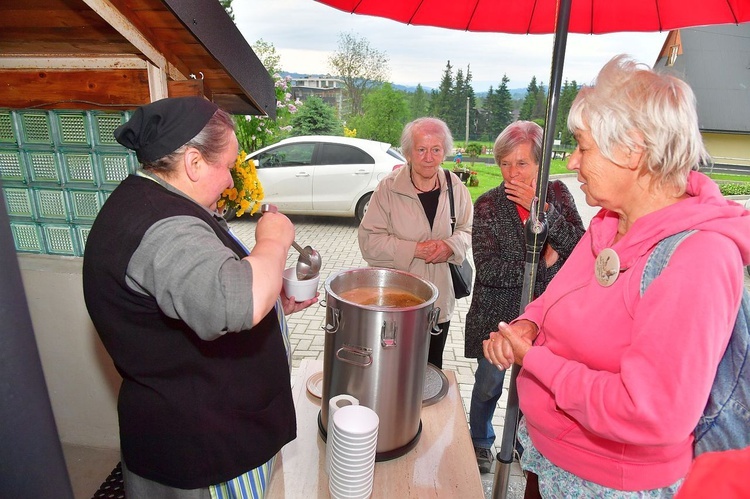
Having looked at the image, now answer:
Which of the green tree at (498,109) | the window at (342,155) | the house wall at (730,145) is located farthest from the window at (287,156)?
the house wall at (730,145)

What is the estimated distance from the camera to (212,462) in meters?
1.37

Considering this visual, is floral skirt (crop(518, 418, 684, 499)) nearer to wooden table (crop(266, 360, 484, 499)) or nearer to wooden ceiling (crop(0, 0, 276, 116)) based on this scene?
wooden table (crop(266, 360, 484, 499))

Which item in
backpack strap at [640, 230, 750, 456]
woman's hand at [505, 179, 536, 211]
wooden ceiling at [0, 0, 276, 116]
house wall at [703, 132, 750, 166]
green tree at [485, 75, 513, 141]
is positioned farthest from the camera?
house wall at [703, 132, 750, 166]

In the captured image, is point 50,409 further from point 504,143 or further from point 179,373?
point 504,143

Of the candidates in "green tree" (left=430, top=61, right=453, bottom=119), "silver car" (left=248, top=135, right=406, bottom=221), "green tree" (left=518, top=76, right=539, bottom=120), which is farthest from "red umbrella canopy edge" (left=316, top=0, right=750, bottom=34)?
"green tree" (left=430, top=61, right=453, bottom=119)

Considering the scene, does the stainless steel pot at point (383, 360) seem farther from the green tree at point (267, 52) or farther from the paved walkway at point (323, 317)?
the green tree at point (267, 52)

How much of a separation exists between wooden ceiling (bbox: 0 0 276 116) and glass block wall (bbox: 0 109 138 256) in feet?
0.38

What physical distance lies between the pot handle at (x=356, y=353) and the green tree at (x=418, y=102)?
12.4 meters

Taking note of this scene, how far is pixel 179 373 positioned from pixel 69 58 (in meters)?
1.93

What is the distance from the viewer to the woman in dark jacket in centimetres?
239

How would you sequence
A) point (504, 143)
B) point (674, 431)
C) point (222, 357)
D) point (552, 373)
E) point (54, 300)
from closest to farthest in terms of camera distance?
point (674, 431)
point (552, 373)
point (222, 357)
point (504, 143)
point (54, 300)

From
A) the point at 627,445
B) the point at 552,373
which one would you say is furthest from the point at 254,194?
the point at 627,445

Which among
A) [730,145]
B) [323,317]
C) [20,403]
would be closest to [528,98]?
[323,317]

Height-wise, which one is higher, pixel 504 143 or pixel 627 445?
pixel 504 143
